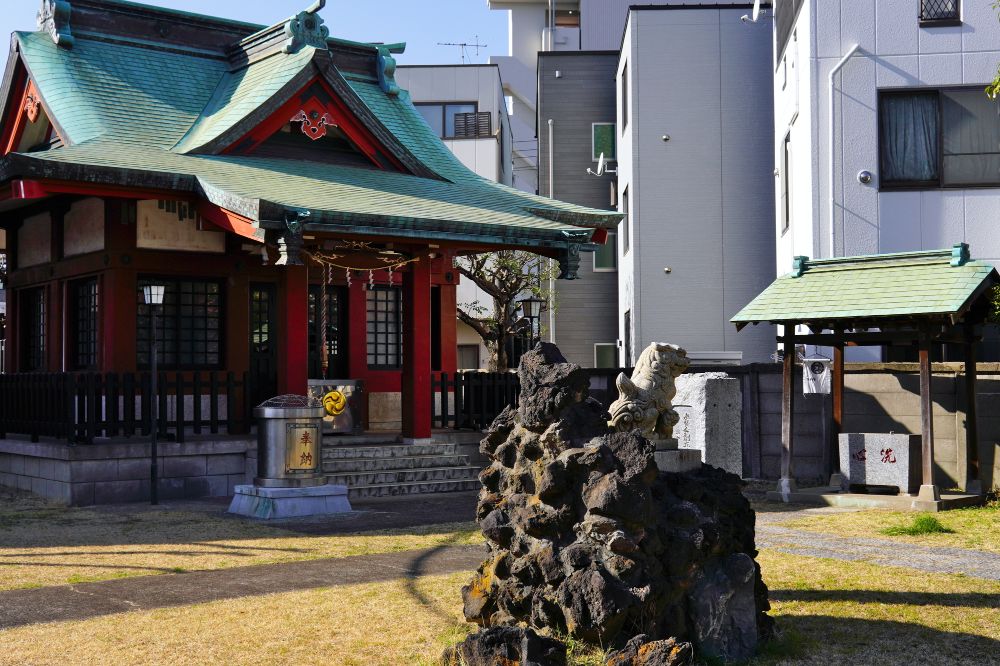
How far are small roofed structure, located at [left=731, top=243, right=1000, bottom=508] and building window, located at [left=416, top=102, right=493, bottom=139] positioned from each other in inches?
987

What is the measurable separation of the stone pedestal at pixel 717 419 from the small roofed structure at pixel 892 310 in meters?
1.59

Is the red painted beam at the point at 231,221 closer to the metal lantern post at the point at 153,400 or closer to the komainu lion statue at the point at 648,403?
the metal lantern post at the point at 153,400

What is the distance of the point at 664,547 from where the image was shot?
659cm

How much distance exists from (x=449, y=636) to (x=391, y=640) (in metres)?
0.37

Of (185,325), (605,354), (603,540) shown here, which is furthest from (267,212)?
(605,354)

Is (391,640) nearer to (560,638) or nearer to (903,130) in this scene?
(560,638)

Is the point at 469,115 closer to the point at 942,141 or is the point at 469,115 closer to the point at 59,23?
the point at 59,23

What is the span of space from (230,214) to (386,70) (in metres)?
7.40

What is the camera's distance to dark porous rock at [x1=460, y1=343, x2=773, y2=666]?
251 inches

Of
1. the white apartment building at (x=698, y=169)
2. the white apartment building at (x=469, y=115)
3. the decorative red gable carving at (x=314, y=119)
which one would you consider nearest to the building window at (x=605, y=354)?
the white apartment building at (x=698, y=169)

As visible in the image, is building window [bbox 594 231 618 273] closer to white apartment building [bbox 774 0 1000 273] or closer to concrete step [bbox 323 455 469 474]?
white apartment building [bbox 774 0 1000 273]

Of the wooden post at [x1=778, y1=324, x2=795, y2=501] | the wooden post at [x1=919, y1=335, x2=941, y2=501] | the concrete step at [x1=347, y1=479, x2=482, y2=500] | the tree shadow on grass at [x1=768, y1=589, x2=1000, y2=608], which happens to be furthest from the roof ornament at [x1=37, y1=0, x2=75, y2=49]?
the tree shadow on grass at [x1=768, y1=589, x2=1000, y2=608]

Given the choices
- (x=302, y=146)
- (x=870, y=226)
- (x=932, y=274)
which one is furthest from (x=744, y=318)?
(x=302, y=146)

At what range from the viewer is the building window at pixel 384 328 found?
20828 millimetres
